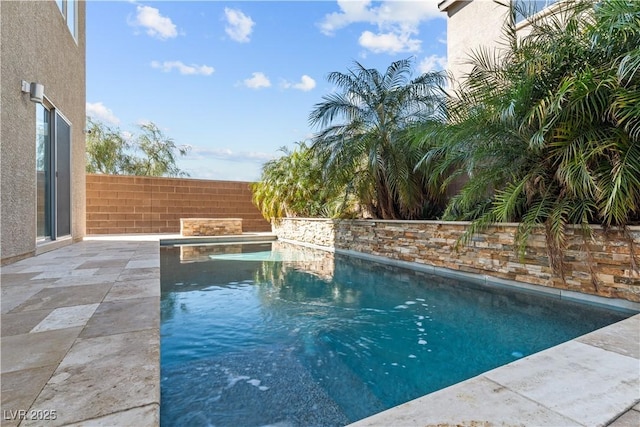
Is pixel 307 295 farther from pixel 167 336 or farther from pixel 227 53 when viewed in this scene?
pixel 227 53

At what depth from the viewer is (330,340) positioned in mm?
3379

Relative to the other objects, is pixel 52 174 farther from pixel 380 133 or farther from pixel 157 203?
pixel 380 133

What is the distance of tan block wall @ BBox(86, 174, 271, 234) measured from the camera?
13102mm

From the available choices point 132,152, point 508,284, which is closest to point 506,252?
point 508,284

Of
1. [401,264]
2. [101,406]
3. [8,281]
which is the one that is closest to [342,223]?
[401,264]

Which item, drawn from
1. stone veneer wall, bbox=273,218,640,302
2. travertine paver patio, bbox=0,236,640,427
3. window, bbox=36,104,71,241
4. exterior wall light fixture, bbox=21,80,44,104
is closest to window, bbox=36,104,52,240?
window, bbox=36,104,71,241

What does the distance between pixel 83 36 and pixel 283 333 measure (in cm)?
1184

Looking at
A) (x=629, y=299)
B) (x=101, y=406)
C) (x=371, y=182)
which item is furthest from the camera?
(x=371, y=182)

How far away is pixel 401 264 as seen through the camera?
298 inches

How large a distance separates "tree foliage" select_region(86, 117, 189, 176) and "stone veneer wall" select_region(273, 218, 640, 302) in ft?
53.6

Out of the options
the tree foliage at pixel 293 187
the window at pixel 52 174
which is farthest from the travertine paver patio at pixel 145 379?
the tree foliage at pixel 293 187

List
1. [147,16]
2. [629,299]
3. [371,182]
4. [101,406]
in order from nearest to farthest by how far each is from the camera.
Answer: [101,406] < [629,299] < [371,182] < [147,16]

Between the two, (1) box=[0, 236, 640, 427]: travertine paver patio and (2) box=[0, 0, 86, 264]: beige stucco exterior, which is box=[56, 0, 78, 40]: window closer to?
(2) box=[0, 0, 86, 264]: beige stucco exterior

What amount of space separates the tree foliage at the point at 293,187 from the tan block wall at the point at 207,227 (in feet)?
5.12
